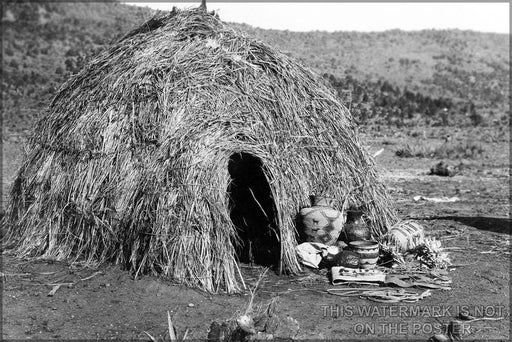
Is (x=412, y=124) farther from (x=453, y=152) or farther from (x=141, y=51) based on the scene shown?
(x=141, y=51)

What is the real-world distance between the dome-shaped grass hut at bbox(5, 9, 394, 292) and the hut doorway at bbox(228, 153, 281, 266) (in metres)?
0.02

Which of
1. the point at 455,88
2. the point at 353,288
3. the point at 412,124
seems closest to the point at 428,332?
the point at 353,288

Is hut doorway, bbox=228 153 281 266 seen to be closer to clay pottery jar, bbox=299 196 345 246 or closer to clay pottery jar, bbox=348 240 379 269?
clay pottery jar, bbox=299 196 345 246

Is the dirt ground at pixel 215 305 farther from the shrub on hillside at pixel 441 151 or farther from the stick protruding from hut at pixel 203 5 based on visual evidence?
the shrub on hillside at pixel 441 151

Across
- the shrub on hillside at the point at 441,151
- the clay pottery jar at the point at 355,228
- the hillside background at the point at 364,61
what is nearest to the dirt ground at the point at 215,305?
the clay pottery jar at the point at 355,228

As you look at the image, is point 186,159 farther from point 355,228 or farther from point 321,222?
point 355,228

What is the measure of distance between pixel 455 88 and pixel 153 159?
3382 cm

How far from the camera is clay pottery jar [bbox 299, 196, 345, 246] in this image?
265 inches

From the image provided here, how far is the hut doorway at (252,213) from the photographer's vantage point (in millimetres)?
7018

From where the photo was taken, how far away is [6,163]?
1527 cm

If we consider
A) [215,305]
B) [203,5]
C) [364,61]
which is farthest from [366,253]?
[364,61]

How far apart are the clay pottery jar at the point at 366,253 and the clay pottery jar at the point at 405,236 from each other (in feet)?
1.75

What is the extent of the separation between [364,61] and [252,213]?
1353 inches

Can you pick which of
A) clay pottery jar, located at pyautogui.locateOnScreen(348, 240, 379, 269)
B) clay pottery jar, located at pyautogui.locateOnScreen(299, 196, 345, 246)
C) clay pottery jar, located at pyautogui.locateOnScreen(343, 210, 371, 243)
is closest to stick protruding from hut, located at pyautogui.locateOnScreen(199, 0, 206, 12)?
clay pottery jar, located at pyautogui.locateOnScreen(299, 196, 345, 246)
